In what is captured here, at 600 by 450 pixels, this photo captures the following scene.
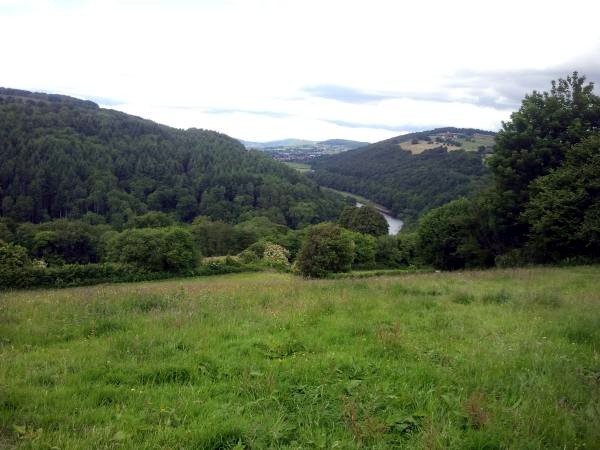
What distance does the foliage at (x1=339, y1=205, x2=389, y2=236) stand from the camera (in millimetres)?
93812

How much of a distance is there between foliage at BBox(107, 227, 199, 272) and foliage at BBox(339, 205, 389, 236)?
137 ft

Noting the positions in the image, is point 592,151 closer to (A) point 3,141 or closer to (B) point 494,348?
(B) point 494,348

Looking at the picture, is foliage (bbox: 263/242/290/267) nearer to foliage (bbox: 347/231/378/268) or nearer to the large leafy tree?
foliage (bbox: 347/231/378/268)

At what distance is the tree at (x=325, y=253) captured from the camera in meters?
48.9

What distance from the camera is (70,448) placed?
12.7 ft

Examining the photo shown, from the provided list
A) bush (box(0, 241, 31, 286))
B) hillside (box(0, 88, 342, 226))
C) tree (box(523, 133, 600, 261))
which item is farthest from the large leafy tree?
hillside (box(0, 88, 342, 226))

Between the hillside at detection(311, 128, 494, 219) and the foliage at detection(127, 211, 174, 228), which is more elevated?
the hillside at detection(311, 128, 494, 219)

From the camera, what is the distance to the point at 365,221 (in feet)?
310

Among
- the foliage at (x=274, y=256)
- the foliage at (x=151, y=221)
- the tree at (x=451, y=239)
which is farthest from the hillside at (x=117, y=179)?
the tree at (x=451, y=239)

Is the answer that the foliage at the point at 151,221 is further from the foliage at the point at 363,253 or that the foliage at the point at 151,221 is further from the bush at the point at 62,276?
the bush at the point at 62,276

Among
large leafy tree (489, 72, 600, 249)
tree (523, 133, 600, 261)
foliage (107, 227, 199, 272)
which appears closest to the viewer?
tree (523, 133, 600, 261)

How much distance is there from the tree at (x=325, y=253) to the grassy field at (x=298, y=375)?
38.9 metres

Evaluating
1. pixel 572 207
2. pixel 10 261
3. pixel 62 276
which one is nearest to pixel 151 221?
pixel 10 261

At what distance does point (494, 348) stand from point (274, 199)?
156729 mm
